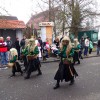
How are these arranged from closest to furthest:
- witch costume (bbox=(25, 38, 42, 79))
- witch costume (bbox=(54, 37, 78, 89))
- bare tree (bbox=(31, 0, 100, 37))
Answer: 1. witch costume (bbox=(54, 37, 78, 89))
2. witch costume (bbox=(25, 38, 42, 79))
3. bare tree (bbox=(31, 0, 100, 37))

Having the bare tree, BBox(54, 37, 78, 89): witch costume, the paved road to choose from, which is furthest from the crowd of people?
the bare tree

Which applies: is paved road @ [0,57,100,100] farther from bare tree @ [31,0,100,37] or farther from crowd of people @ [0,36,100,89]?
bare tree @ [31,0,100,37]

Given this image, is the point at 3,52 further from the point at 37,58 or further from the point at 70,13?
the point at 70,13

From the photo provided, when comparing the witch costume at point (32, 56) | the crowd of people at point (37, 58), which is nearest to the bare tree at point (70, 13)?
the crowd of people at point (37, 58)

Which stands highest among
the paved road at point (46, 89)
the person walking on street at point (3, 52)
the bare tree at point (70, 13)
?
the bare tree at point (70, 13)

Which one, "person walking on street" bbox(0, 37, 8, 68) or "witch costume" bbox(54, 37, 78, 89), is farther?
"person walking on street" bbox(0, 37, 8, 68)

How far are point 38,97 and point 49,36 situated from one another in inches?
463

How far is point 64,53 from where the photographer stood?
8219 mm

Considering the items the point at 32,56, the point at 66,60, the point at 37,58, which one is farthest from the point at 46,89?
the point at 37,58

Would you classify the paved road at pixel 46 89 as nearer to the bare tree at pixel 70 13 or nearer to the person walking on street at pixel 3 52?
the person walking on street at pixel 3 52

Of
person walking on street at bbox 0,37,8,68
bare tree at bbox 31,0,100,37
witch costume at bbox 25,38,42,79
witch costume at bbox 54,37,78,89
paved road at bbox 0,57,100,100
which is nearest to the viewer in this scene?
paved road at bbox 0,57,100,100

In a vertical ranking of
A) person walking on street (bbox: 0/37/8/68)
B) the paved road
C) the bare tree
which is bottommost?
the paved road

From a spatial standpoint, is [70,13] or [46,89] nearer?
[46,89]

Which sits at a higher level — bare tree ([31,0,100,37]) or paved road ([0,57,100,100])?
bare tree ([31,0,100,37])
